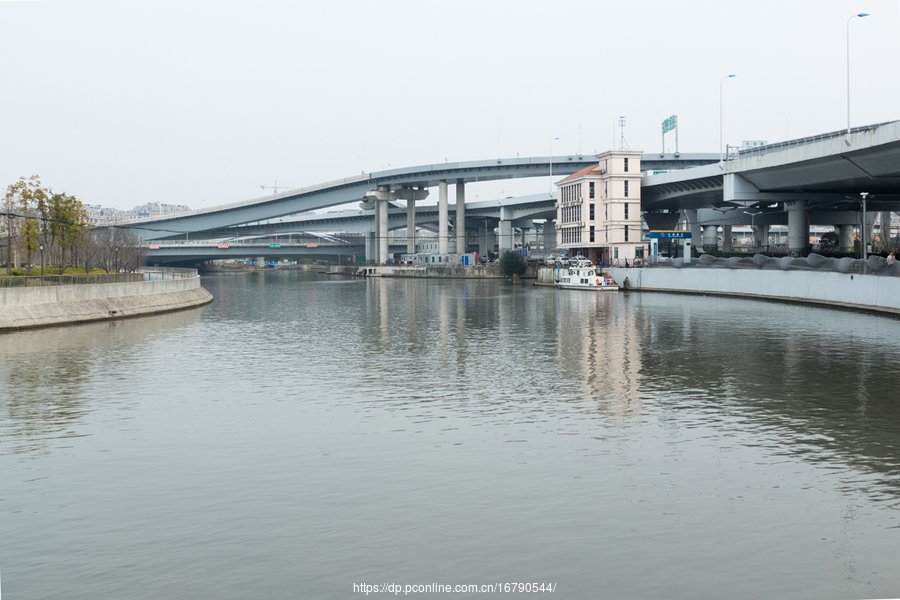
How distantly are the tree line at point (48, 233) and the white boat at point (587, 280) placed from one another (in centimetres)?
5993

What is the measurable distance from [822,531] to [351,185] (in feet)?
522

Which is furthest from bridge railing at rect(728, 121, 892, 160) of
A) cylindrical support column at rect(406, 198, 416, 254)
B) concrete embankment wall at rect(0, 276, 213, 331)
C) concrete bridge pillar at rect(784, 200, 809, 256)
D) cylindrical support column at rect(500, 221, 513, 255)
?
cylindrical support column at rect(406, 198, 416, 254)

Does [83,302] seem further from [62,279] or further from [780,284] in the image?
[780,284]

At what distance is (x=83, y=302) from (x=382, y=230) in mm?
117593

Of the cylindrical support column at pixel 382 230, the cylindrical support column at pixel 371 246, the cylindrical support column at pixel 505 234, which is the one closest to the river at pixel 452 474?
the cylindrical support column at pixel 505 234

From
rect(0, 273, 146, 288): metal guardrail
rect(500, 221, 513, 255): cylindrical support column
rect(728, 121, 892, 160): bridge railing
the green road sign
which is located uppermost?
the green road sign

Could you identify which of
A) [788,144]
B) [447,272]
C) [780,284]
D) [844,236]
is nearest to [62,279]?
[780,284]

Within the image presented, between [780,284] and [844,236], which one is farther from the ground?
[844,236]

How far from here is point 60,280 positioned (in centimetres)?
5606

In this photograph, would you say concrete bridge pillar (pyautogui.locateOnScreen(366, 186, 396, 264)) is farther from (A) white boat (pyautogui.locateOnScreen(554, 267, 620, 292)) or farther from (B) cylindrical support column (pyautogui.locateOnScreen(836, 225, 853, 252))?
(B) cylindrical support column (pyautogui.locateOnScreen(836, 225, 853, 252))

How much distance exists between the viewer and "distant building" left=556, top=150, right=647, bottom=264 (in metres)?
116

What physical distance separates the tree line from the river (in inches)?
1746

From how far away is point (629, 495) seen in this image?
51.4 feet

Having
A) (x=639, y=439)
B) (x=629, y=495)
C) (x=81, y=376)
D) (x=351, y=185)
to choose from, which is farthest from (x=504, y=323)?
(x=351, y=185)
